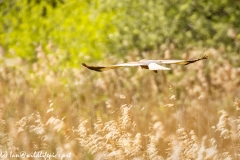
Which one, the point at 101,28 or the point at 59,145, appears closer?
the point at 59,145

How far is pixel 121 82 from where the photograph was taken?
6980mm

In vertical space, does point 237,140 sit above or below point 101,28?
below

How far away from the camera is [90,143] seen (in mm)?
3688

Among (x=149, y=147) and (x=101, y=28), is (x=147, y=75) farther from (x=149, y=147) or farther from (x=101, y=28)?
(x=149, y=147)

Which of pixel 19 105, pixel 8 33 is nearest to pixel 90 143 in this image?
pixel 19 105

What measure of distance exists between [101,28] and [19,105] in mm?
2395

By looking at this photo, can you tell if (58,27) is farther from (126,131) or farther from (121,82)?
(126,131)

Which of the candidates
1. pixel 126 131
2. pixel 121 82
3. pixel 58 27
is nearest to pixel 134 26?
pixel 121 82

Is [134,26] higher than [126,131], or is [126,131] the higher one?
[134,26]

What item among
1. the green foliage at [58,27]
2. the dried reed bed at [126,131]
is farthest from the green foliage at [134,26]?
the dried reed bed at [126,131]

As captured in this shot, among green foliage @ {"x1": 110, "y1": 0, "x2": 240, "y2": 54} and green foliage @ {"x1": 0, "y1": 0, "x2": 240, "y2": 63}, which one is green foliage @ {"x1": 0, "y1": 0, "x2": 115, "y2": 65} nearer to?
green foliage @ {"x1": 0, "y1": 0, "x2": 240, "y2": 63}

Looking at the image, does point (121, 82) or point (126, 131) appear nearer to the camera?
point (126, 131)

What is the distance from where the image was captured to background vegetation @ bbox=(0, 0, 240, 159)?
3746 mm

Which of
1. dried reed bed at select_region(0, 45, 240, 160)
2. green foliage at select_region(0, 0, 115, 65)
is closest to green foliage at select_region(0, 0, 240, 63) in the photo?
green foliage at select_region(0, 0, 115, 65)
